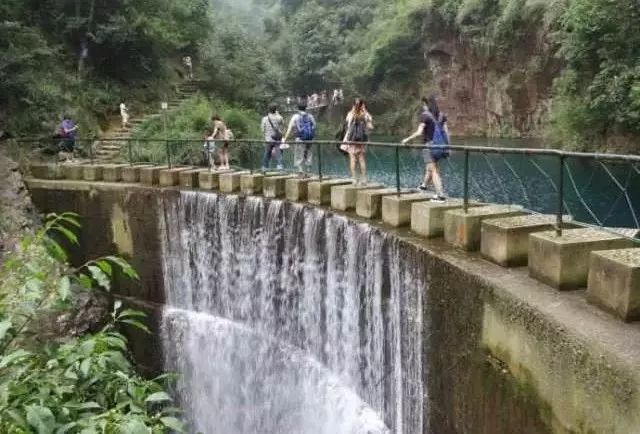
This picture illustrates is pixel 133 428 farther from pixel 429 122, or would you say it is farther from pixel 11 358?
pixel 429 122

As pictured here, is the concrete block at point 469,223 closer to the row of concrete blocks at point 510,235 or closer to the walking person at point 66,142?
the row of concrete blocks at point 510,235

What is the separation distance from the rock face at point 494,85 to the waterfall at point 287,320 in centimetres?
2644

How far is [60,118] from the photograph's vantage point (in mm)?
18094

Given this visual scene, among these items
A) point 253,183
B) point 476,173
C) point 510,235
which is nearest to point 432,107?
point 510,235

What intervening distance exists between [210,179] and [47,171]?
210 inches

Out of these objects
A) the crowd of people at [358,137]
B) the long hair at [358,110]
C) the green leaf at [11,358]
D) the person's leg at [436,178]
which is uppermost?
the long hair at [358,110]

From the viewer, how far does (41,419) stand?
107 inches

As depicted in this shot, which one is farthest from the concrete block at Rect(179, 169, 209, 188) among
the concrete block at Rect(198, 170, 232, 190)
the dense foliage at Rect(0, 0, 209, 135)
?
the dense foliage at Rect(0, 0, 209, 135)

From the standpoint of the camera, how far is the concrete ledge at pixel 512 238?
213 inches

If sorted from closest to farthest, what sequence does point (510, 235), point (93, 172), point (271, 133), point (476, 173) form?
point (510, 235), point (271, 133), point (93, 172), point (476, 173)

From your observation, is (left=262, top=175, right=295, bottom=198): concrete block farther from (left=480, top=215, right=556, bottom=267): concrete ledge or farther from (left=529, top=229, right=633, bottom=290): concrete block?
(left=529, top=229, right=633, bottom=290): concrete block

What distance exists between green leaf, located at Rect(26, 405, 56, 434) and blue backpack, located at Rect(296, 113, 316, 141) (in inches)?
336

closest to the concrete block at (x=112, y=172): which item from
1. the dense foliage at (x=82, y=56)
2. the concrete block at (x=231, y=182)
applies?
the concrete block at (x=231, y=182)

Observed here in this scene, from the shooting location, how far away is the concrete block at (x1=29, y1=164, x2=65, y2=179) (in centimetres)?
1416
